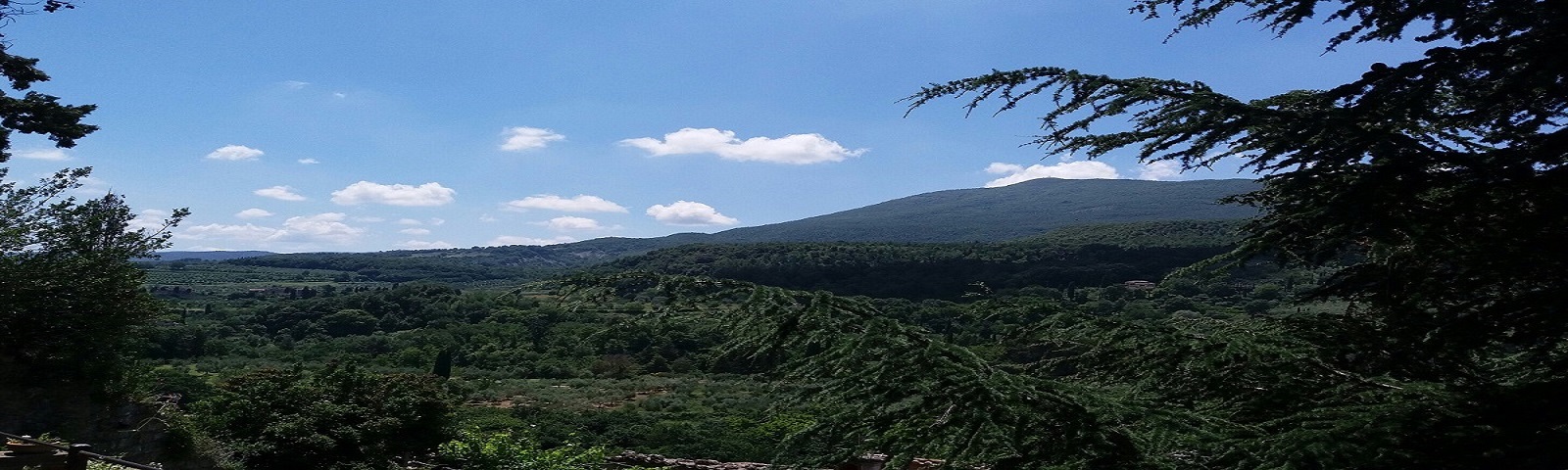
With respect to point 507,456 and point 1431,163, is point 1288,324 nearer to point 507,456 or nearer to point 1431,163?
point 1431,163

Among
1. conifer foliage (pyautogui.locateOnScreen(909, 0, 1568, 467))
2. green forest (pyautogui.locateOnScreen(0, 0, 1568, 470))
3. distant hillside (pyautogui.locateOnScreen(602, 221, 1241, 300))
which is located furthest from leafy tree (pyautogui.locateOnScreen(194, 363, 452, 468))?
distant hillside (pyautogui.locateOnScreen(602, 221, 1241, 300))

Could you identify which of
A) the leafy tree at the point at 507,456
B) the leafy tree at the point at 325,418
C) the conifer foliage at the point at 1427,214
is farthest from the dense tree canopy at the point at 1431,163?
the leafy tree at the point at 325,418

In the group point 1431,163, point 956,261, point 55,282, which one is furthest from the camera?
point 956,261

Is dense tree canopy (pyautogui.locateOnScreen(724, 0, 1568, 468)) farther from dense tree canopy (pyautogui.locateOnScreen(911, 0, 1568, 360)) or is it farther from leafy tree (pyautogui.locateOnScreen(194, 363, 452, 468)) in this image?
leafy tree (pyautogui.locateOnScreen(194, 363, 452, 468))

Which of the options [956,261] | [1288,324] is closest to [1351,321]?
[1288,324]

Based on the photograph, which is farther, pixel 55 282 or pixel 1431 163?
pixel 55 282

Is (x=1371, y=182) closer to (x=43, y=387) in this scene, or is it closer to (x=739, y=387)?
(x=43, y=387)

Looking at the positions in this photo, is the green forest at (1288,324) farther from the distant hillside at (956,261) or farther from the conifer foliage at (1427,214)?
the distant hillside at (956,261)

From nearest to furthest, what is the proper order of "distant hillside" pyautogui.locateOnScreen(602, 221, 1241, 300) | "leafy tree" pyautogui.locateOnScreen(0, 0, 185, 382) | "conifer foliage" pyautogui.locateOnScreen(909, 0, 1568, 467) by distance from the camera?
"conifer foliage" pyautogui.locateOnScreen(909, 0, 1568, 467), "leafy tree" pyautogui.locateOnScreen(0, 0, 185, 382), "distant hillside" pyautogui.locateOnScreen(602, 221, 1241, 300)

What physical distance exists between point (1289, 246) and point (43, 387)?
17.6 metres

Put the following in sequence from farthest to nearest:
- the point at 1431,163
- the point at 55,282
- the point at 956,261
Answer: the point at 956,261
the point at 55,282
the point at 1431,163

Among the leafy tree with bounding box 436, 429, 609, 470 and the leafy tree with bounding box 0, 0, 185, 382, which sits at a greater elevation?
the leafy tree with bounding box 0, 0, 185, 382

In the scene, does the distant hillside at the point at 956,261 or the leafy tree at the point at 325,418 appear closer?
the leafy tree at the point at 325,418

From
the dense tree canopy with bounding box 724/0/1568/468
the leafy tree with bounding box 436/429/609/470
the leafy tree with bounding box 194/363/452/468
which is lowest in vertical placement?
the leafy tree with bounding box 436/429/609/470
